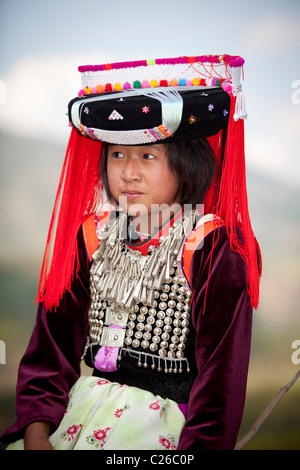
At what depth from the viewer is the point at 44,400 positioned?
48.4 inches

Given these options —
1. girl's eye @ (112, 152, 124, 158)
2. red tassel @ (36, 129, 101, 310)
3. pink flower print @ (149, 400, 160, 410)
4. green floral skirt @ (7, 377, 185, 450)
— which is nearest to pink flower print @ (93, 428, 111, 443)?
green floral skirt @ (7, 377, 185, 450)

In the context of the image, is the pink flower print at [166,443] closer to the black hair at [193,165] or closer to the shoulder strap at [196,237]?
the shoulder strap at [196,237]

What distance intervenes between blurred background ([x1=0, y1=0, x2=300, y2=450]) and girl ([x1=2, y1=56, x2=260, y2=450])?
62 centimetres

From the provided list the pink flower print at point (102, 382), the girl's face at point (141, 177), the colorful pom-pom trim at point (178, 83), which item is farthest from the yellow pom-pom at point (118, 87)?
the pink flower print at point (102, 382)

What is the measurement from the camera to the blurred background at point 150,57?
1823mm

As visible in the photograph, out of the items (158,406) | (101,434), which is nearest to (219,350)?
(158,406)

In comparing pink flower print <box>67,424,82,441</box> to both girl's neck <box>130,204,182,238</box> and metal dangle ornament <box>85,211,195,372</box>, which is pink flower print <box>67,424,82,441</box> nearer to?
metal dangle ornament <box>85,211,195,372</box>

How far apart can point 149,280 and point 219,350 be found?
0.24 meters

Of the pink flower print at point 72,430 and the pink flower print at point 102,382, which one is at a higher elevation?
the pink flower print at point 102,382

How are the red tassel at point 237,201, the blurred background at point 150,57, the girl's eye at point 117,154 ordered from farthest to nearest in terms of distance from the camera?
the blurred background at point 150,57, the girl's eye at point 117,154, the red tassel at point 237,201

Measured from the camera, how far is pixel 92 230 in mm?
1383

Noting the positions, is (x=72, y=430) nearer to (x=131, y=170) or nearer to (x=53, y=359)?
(x=53, y=359)

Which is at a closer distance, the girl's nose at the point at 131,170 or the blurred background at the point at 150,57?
the girl's nose at the point at 131,170

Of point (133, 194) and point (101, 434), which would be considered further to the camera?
point (133, 194)
